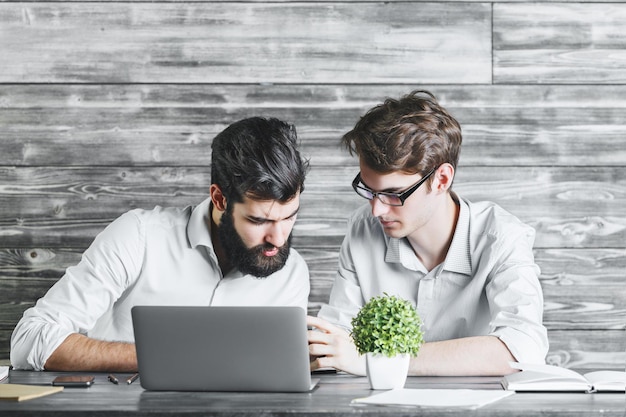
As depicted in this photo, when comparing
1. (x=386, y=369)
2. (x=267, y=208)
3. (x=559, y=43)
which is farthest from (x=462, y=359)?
(x=559, y=43)

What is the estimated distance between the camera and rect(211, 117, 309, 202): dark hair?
2.16m

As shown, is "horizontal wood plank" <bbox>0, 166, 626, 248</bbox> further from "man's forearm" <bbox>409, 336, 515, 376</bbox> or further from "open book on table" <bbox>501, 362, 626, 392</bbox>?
"open book on table" <bbox>501, 362, 626, 392</bbox>

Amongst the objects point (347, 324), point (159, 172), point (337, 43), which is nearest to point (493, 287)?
point (347, 324)

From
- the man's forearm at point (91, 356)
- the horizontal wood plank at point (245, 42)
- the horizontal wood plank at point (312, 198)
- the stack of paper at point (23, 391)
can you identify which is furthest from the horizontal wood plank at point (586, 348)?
the stack of paper at point (23, 391)

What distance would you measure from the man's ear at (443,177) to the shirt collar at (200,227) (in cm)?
68

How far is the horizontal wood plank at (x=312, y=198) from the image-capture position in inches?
105

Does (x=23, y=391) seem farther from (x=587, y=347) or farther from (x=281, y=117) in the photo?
(x=587, y=347)

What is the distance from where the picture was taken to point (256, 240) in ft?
7.33

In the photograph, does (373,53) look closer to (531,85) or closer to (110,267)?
(531,85)

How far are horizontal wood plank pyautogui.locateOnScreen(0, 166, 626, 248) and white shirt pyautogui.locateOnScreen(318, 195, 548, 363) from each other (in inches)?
11.7

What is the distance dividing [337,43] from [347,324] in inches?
38.8

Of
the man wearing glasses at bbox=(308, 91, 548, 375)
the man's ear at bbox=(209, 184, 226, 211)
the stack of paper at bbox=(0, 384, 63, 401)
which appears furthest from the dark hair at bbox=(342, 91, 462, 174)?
the stack of paper at bbox=(0, 384, 63, 401)

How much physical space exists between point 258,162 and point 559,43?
3.86 ft

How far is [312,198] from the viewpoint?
269cm
